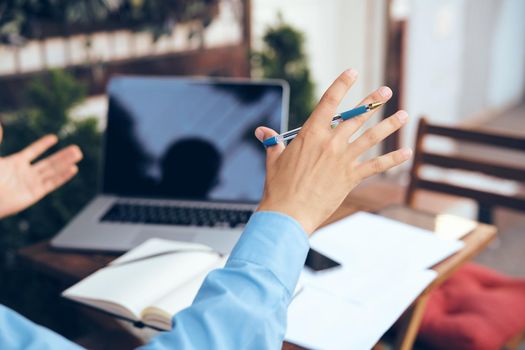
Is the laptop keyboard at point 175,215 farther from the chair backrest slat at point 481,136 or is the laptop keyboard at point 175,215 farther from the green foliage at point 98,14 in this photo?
the green foliage at point 98,14

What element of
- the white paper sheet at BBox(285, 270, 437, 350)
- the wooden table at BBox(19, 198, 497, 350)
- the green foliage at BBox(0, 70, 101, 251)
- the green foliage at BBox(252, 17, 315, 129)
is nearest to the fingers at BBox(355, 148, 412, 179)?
the white paper sheet at BBox(285, 270, 437, 350)

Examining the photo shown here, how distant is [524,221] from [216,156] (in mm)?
2523

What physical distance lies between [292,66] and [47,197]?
45.4 inches

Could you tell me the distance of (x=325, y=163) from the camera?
0.70 m

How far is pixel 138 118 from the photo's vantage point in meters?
1.40

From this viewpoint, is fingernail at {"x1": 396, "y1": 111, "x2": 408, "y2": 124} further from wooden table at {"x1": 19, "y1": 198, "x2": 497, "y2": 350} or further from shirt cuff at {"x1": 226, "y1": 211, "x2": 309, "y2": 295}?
wooden table at {"x1": 19, "y1": 198, "x2": 497, "y2": 350}

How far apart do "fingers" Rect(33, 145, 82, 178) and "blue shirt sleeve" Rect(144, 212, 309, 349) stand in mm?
598

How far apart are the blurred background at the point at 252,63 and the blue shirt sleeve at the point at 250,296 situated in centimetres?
83

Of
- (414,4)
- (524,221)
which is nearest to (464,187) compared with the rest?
(524,221)

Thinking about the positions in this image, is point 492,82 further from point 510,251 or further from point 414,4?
point 510,251

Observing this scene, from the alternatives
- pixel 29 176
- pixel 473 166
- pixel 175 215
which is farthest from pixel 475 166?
pixel 29 176

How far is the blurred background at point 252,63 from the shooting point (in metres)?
1.66

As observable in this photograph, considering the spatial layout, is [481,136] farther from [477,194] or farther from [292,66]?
[292,66]

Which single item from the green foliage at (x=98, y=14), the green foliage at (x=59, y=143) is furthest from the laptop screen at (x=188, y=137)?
the green foliage at (x=98, y=14)
